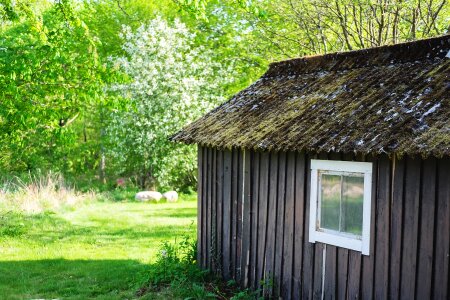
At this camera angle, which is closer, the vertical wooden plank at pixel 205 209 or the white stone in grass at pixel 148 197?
the vertical wooden plank at pixel 205 209

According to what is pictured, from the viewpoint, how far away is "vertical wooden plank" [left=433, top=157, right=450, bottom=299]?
504cm

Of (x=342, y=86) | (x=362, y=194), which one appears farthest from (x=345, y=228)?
(x=342, y=86)

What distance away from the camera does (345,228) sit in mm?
6160

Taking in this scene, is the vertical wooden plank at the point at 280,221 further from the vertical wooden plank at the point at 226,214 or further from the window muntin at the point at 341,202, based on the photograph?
the vertical wooden plank at the point at 226,214

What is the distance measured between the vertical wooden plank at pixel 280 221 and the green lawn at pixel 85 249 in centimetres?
179

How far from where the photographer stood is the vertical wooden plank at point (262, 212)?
7.28 m

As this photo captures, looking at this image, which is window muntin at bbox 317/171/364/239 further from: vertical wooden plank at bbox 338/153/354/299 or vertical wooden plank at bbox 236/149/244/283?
vertical wooden plank at bbox 236/149/244/283

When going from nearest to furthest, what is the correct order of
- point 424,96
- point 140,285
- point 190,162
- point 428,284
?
point 428,284 → point 424,96 → point 140,285 → point 190,162

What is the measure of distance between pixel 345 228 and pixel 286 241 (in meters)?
1.02

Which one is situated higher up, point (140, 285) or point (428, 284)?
point (428, 284)

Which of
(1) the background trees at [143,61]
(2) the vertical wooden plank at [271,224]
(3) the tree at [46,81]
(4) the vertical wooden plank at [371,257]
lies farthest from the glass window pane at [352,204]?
(3) the tree at [46,81]

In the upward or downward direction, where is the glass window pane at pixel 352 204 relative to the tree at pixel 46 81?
downward

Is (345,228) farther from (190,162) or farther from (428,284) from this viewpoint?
(190,162)

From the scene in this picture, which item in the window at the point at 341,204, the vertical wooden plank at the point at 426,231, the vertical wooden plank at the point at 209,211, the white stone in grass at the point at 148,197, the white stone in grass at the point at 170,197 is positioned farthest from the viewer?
the white stone in grass at the point at 170,197
